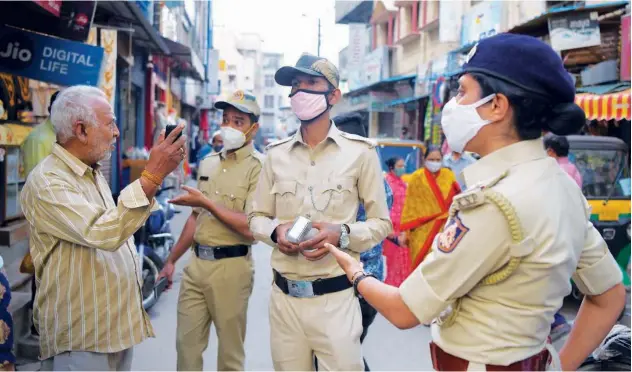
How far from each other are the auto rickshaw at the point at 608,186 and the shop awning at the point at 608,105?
1019 millimetres

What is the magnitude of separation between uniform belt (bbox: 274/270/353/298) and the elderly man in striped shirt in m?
0.70

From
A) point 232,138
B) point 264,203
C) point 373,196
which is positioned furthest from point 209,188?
point 373,196

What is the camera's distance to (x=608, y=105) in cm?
881

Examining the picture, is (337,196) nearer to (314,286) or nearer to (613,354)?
(314,286)

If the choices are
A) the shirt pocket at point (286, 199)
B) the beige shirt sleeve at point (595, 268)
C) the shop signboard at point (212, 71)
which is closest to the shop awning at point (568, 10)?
the shirt pocket at point (286, 199)

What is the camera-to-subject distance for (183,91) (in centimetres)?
2584

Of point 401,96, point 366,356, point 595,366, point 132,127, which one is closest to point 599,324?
point 595,366

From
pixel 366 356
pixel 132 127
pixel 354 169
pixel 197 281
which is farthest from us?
pixel 132 127

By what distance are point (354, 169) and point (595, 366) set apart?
7.39ft

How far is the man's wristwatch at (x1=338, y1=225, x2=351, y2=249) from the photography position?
277 cm

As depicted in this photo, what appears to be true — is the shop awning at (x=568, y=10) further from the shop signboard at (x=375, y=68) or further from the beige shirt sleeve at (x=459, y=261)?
the shop signboard at (x=375, y=68)

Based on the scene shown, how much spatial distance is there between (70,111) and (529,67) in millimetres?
1804

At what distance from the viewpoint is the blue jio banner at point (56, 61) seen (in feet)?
18.7

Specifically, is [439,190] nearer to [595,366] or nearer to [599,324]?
[595,366]
